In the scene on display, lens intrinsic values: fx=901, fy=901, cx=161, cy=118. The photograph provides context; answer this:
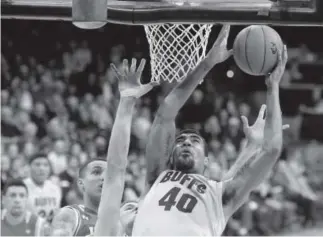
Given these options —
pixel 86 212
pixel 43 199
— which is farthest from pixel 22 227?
pixel 86 212

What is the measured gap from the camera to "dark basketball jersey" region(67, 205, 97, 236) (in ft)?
15.9

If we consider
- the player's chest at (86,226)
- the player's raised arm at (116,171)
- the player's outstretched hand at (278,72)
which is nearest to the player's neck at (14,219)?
the player's chest at (86,226)

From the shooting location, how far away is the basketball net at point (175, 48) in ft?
15.5

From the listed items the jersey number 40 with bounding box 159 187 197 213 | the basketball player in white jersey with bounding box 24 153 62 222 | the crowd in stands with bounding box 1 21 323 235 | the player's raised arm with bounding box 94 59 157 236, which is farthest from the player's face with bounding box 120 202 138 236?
the crowd in stands with bounding box 1 21 323 235

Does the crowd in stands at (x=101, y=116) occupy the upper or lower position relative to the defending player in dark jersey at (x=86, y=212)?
lower

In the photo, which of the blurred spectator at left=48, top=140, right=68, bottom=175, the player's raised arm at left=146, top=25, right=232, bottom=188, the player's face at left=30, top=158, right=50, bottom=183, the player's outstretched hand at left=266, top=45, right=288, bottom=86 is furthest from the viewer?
the blurred spectator at left=48, top=140, right=68, bottom=175

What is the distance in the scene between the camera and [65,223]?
4.87 metres

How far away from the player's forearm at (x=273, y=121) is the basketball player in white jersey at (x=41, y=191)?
328 centimetres

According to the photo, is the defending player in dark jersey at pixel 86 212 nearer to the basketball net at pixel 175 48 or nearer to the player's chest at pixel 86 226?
the player's chest at pixel 86 226

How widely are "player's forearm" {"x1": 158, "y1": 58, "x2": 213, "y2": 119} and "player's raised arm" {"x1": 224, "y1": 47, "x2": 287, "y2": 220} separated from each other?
20.5 inches

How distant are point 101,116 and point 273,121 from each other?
23.4ft

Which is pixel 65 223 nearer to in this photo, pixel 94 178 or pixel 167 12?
pixel 94 178

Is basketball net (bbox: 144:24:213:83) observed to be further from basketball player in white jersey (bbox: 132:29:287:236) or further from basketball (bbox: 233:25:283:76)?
basketball (bbox: 233:25:283:76)

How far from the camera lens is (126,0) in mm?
4586
